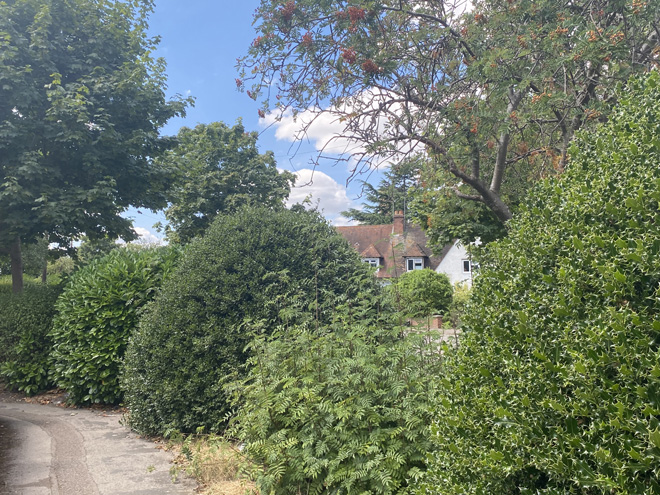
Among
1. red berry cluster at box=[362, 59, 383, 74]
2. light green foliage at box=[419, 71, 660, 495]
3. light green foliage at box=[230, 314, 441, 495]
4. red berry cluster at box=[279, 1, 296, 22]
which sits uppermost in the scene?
red berry cluster at box=[279, 1, 296, 22]

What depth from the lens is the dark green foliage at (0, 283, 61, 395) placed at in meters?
8.68

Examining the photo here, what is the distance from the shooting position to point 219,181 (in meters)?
24.0

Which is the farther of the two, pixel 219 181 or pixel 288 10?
pixel 219 181

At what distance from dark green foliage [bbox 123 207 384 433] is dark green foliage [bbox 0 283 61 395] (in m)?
4.03

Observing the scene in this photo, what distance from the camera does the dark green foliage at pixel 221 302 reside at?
4.95m

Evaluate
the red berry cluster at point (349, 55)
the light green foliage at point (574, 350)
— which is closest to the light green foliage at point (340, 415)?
the light green foliage at point (574, 350)

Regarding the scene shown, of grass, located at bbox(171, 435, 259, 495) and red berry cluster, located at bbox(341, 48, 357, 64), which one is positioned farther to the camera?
red berry cluster, located at bbox(341, 48, 357, 64)

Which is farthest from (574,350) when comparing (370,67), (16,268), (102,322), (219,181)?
(219,181)

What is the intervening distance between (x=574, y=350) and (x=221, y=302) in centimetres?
415

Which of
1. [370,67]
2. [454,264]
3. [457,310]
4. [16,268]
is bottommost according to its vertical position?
[457,310]

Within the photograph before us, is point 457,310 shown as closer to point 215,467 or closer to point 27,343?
point 215,467

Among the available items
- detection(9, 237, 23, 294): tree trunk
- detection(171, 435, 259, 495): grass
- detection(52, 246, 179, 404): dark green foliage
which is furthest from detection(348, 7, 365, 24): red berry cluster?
detection(9, 237, 23, 294): tree trunk

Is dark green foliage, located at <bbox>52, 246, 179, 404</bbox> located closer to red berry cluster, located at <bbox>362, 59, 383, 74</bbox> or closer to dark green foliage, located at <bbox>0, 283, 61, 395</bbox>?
dark green foliage, located at <bbox>0, 283, 61, 395</bbox>

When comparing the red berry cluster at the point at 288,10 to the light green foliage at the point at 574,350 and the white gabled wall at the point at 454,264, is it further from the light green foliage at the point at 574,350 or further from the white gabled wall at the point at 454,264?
the white gabled wall at the point at 454,264
